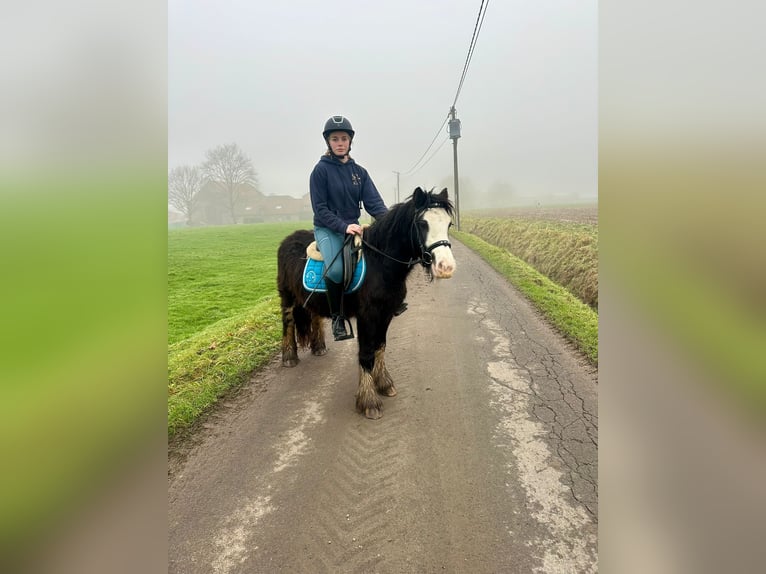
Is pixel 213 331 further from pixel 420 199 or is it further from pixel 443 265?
pixel 443 265

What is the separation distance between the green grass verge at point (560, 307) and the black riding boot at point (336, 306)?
11.4 feet

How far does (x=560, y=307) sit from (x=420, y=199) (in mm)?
5208

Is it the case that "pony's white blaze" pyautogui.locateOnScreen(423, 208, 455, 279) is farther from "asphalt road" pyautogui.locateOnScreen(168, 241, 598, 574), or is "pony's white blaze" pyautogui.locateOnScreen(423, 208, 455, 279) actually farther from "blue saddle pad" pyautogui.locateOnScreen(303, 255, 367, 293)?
"asphalt road" pyautogui.locateOnScreen(168, 241, 598, 574)

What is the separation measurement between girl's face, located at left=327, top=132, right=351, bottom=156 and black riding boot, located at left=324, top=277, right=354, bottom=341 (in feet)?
4.91

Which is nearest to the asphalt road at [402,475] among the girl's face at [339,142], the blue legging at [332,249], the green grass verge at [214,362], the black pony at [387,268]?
the green grass verge at [214,362]

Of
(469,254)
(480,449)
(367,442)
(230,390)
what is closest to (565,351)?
(480,449)

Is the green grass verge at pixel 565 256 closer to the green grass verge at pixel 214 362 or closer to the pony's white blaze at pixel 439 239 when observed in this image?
the pony's white blaze at pixel 439 239

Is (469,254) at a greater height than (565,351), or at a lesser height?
greater

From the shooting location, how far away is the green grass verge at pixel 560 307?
19.8 feet

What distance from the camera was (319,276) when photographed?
484 cm

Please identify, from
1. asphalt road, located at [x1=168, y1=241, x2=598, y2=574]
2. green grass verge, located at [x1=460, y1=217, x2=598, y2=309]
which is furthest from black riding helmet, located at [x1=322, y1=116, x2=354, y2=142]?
green grass verge, located at [x1=460, y1=217, x2=598, y2=309]
